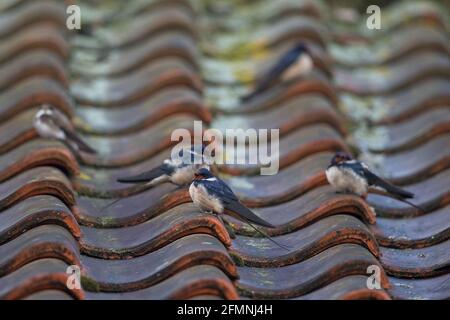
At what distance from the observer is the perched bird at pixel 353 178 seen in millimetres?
5148

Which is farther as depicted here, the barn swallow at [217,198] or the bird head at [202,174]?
the bird head at [202,174]

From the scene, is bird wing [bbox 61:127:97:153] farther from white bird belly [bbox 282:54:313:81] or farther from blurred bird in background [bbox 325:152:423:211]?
white bird belly [bbox 282:54:313:81]

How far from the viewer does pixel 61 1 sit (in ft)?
23.3

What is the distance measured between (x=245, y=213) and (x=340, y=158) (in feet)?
2.41

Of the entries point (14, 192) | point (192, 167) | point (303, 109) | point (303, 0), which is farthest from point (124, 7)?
point (14, 192)

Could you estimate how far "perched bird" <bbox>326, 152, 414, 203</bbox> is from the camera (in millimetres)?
5148

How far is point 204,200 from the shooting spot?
486 cm

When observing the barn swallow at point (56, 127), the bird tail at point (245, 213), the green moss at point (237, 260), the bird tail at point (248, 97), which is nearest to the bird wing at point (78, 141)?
the barn swallow at point (56, 127)

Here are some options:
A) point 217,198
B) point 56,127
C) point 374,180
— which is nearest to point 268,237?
point 217,198

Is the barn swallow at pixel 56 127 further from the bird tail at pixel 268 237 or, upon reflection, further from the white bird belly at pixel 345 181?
Answer: the white bird belly at pixel 345 181

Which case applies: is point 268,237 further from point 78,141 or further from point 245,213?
point 78,141

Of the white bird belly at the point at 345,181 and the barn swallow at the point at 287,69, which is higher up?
the barn swallow at the point at 287,69

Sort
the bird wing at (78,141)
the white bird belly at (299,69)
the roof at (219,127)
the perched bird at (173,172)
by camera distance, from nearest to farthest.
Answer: the roof at (219,127) → the perched bird at (173,172) → the bird wing at (78,141) → the white bird belly at (299,69)

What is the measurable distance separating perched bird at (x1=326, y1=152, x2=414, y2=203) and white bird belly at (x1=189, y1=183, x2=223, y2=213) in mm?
587
